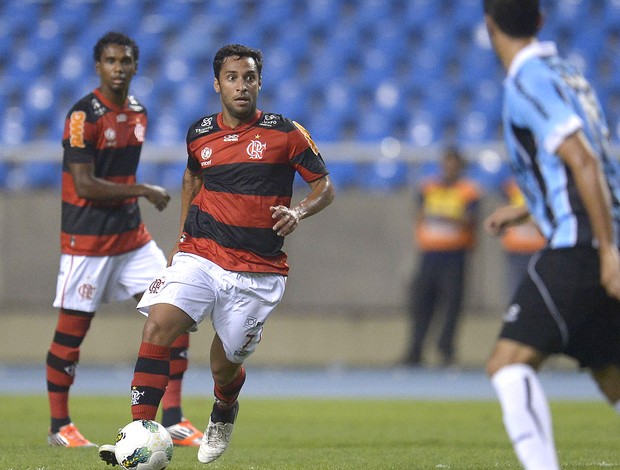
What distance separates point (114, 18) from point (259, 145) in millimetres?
10843

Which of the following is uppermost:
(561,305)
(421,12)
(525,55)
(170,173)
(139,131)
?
(421,12)

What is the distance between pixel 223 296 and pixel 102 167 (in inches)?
67.6

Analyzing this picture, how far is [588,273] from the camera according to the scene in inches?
165

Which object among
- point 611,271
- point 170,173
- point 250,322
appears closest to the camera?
point 611,271

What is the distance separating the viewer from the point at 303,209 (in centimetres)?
588

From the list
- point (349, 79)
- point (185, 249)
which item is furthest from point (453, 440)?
point (349, 79)

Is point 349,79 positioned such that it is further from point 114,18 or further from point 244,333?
point 244,333

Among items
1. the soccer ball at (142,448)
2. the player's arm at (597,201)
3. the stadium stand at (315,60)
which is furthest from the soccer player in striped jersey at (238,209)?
the stadium stand at (315,60)

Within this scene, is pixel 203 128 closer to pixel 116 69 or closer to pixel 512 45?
pixel 116 69

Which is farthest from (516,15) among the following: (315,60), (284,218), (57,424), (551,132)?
(315,60)

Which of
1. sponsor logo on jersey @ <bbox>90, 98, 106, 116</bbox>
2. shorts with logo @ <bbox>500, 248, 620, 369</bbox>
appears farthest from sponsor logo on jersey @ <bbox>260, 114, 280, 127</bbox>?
shorts with logo @ <bbox>500, 248, 620, 369</bbox>

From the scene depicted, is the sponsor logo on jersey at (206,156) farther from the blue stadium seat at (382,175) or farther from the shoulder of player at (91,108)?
the blue stadium seat at (382,175)

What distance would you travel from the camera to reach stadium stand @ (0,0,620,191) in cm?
1502

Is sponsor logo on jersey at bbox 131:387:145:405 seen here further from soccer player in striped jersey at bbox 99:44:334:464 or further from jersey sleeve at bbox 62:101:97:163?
jersey sleeve at bbox 62:101:97:163
